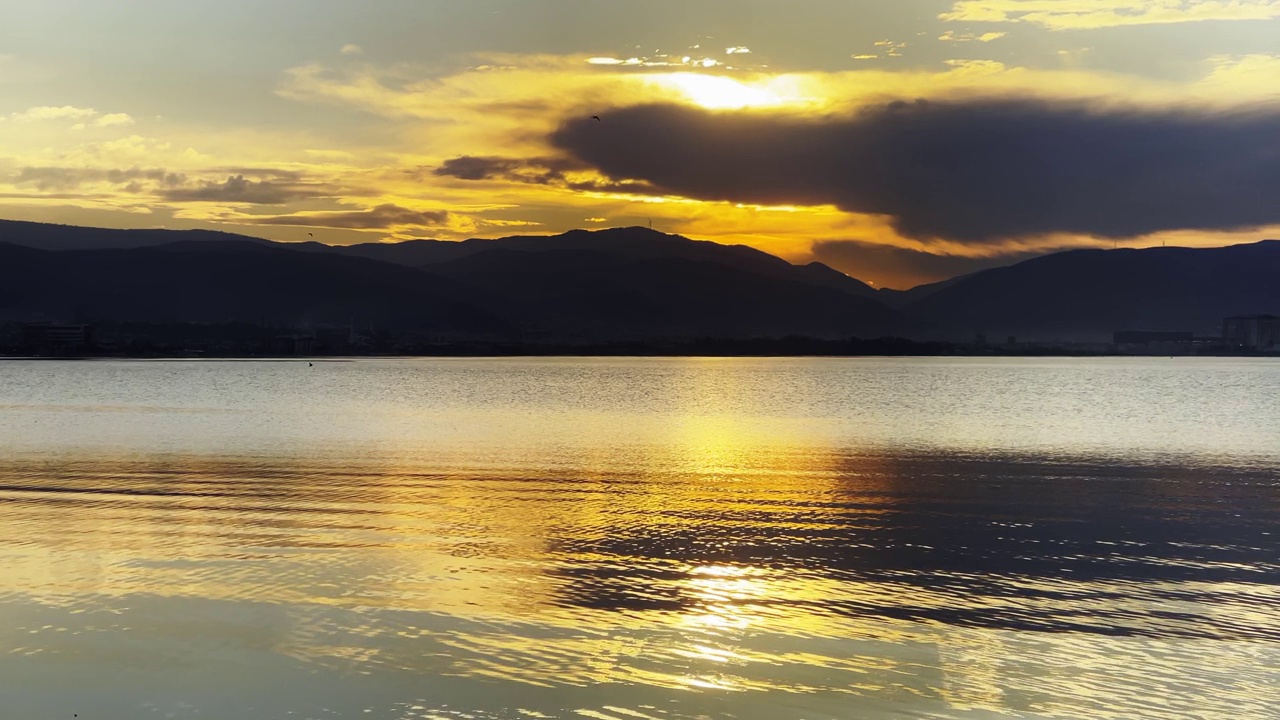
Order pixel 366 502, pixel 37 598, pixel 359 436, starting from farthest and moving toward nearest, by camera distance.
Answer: pixel 359 436 < pixel 366 502 < pixel 37 598

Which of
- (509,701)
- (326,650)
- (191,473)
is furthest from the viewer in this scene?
(191,473)

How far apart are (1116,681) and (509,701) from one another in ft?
21.5

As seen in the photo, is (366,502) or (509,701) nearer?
(509,701)

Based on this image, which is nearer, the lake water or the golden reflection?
the lake water

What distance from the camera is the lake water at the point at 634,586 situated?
37.4 feet

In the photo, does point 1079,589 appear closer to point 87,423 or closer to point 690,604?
point 690,604

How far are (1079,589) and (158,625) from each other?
13.2 m

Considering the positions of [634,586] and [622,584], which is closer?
[634,586]

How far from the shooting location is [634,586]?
16.5 m

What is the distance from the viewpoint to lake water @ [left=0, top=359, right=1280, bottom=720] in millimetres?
11406

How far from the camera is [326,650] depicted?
13.0 metres

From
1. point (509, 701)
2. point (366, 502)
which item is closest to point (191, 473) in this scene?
point (366, 502)

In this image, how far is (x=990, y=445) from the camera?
1750 inches

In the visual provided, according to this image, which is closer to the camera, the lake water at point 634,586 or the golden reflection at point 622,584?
the lake water at point 634,586
